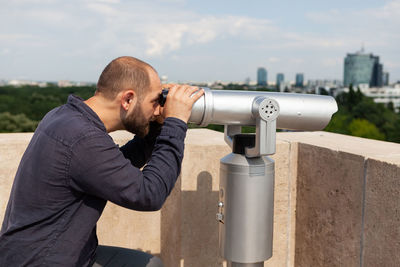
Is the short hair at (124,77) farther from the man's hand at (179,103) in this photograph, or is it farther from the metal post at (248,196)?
the metal post at (248,196)

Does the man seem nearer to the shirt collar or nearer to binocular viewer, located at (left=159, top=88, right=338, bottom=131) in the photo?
the shirt collar

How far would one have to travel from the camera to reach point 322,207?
2.75 metres

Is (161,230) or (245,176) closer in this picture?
(245,176)

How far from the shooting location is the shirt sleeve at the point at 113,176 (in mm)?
1611

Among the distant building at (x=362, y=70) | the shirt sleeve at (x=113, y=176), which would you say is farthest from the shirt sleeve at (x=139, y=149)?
the distant building at (x=362, y=70)

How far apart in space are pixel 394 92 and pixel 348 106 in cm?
6360

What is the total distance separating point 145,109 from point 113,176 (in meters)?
0.34

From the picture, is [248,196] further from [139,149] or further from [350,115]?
[350,115]

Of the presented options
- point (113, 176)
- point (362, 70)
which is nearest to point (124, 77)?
point (113, 176)

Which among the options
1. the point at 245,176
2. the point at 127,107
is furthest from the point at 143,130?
the point at 245,176

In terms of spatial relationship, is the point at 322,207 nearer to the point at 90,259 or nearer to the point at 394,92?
the point at 90,259

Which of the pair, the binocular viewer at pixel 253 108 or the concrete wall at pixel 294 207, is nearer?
the binocular viewer at pixel 253 108

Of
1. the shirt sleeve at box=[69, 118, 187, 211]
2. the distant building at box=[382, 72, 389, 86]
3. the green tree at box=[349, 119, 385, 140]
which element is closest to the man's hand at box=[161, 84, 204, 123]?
the shirt sleeve at box=[69, 118, 187, 211]

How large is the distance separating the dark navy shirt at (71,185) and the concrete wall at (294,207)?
3.38 ft
